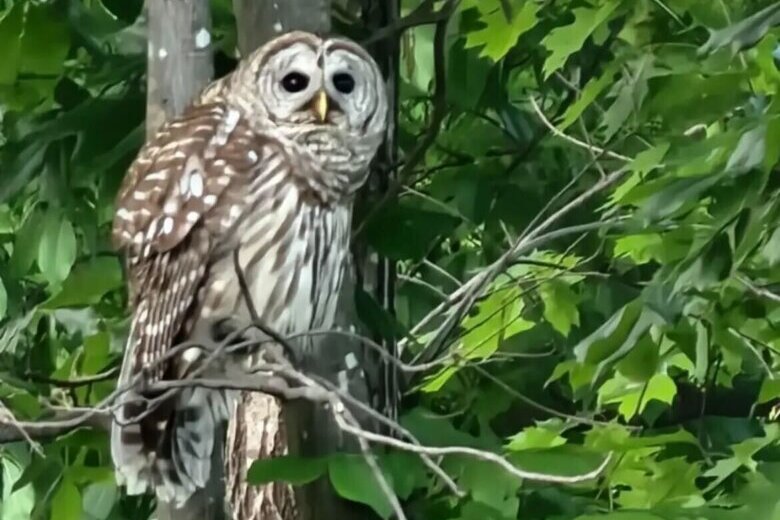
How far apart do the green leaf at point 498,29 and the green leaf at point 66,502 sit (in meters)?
0.73

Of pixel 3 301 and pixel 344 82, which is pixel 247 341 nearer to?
pixel 344 82

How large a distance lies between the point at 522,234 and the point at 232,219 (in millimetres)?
459

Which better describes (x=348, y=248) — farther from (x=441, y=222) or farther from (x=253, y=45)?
(x=253, y=45)

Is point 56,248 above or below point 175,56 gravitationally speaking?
below

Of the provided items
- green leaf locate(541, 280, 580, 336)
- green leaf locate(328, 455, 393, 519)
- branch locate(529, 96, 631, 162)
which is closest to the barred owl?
green leaf locate(328, 455, 393, 519)

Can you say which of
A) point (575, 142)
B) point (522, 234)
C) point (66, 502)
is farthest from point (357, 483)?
point (575, 142)

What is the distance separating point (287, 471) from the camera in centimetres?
113

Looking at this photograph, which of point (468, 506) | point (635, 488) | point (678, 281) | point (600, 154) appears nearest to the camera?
point (468, 506)

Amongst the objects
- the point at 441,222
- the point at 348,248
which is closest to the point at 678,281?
the point at 441,222

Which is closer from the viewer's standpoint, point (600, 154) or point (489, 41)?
point (489, 41)

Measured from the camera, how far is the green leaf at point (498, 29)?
5.39 feet

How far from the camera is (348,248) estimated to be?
148cm

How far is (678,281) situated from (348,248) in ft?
1.18

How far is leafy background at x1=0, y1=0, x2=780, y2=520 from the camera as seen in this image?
51.8 inches
